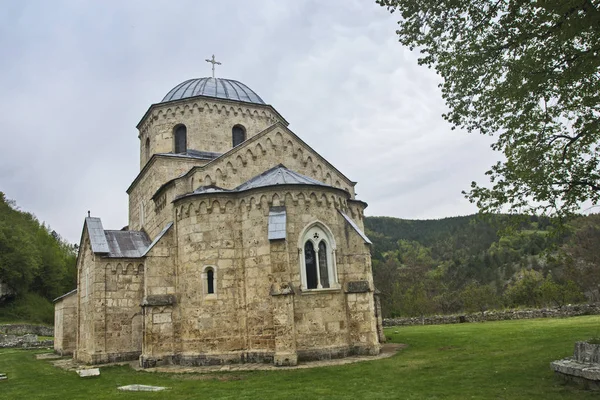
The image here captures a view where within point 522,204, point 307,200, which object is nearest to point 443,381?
point 522,204

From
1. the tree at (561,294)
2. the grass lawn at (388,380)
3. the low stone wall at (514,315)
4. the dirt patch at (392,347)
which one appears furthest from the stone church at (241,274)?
the tree at (561,294)

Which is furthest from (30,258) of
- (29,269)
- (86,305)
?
(86,305)

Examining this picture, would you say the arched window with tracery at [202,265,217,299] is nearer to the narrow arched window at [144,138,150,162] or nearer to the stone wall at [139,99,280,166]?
the stone wall at [139,99,280,166]

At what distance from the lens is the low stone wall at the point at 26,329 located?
142 feet

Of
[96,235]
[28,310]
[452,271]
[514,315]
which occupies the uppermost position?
[96,235]

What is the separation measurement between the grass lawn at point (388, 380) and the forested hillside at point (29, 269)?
38.4 metres

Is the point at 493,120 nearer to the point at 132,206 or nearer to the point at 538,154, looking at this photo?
the point at 538,154

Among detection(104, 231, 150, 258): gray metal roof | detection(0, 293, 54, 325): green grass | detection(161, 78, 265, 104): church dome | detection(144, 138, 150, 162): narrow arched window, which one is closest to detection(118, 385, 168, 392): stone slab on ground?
detection(104, 231, 150, 258): gray metal roof

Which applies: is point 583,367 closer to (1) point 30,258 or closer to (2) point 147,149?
(2) point 147,149

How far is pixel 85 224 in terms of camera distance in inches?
834

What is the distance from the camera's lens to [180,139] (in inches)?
925

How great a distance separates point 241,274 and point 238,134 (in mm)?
9329

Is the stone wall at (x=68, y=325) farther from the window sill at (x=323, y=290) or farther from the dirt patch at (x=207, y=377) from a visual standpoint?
the window sill at (x=323, y=290)

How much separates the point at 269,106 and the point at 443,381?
668 inches
